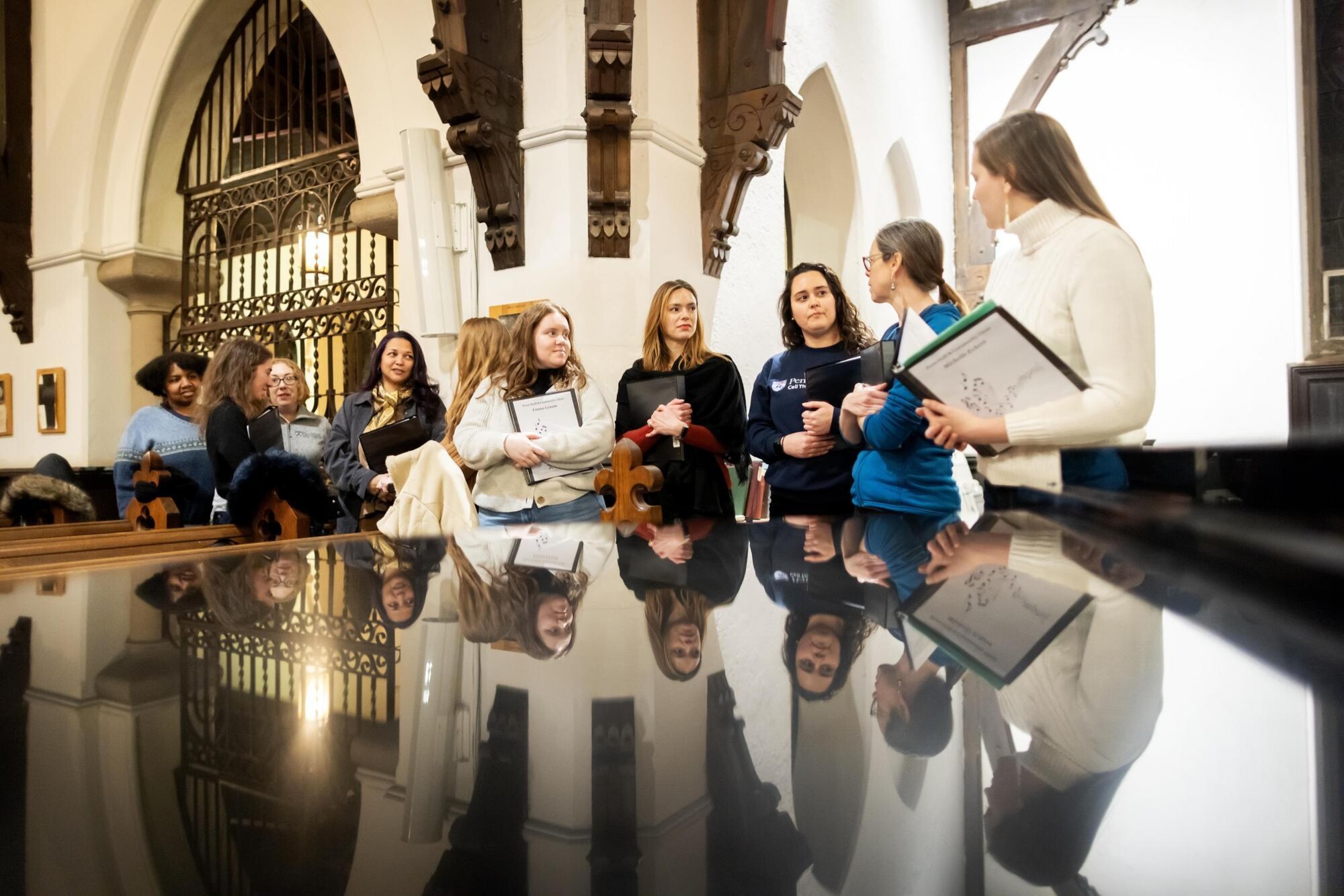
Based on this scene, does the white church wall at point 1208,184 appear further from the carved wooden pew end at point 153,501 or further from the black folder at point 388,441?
the carved wooden pew end at point 153,501

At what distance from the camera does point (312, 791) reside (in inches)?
9.8

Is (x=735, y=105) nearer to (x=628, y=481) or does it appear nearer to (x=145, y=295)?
(x=628, y=481)

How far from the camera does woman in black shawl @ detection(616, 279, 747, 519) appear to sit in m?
2.53

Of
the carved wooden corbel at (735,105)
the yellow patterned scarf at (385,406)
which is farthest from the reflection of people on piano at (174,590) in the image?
the carved wooden corbel at (735,105)

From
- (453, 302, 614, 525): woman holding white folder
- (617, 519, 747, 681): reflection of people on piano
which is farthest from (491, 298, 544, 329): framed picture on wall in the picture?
(617, 519, 747, 681): reflection of people on piano

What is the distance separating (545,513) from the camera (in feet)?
7.91

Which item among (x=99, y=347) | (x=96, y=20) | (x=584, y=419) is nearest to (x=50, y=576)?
(x=584, y=419)

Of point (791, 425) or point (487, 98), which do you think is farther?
point (487, 98)

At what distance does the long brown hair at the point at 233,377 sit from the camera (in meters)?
3.24

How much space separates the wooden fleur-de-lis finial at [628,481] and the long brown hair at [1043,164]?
1.00 metres

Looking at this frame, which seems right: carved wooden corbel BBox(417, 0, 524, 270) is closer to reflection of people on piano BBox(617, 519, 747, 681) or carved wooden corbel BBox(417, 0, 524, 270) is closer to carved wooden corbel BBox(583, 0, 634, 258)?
carved wooden corbel BBox(583, 0, 634, 258)

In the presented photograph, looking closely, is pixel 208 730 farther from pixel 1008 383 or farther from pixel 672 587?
pixel 1008 383

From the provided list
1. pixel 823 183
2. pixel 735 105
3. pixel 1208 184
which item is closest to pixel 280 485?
pixel 735 105

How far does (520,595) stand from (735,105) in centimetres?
352
